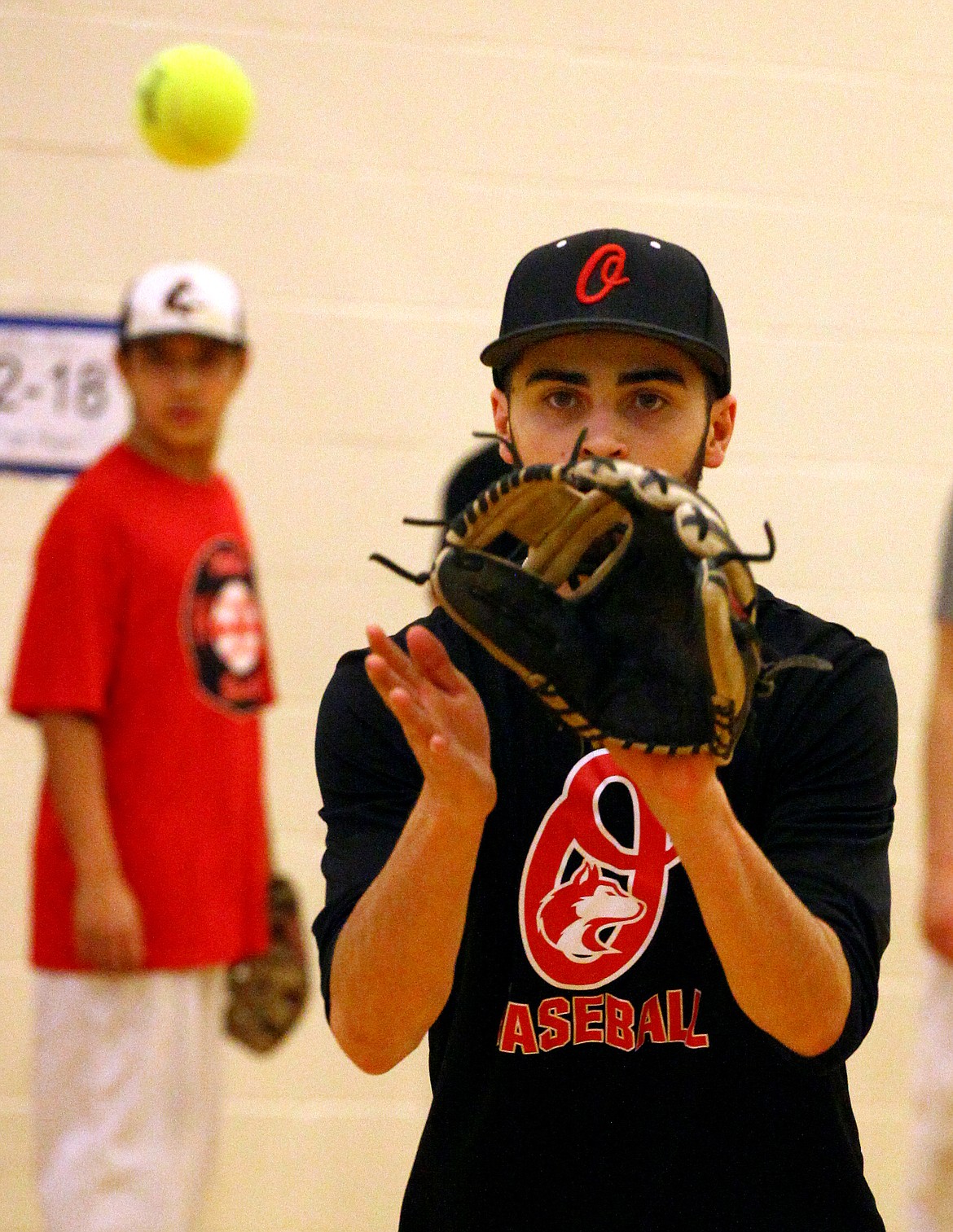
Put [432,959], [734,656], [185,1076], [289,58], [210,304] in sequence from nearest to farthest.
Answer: [734,656] < [432,959] < [185,1076] < [210,304] < [289,58]

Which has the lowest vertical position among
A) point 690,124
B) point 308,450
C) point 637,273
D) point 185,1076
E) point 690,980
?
point 185,1076

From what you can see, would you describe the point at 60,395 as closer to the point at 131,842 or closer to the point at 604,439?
the point at 131,842

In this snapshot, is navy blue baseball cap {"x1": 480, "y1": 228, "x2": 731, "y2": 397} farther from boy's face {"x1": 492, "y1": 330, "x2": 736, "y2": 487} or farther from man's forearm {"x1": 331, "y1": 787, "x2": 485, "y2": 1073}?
man's forearm {"x1": 331, "y1": 787, "x2": 485, "y2": 1073}

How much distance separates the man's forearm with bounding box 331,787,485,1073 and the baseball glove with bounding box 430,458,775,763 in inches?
5.2

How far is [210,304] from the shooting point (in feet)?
10.8

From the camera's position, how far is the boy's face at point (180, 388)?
Answer: 3.17 meters

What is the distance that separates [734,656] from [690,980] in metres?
0.37

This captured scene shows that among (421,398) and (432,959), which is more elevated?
(421,398)

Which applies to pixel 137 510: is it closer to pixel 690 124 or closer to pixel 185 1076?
pixel 185 1076

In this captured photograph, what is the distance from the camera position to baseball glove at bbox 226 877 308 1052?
332cm

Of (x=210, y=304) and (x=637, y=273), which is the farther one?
(x=210, y=304)

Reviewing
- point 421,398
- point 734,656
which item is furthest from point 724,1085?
point 421,398

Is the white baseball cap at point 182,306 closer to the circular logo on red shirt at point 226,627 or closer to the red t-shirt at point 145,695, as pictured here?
the red t-shirt at point 145,695

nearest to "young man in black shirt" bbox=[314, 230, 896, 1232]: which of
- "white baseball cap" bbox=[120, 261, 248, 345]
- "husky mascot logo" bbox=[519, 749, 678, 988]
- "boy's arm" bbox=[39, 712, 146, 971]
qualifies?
"husky mascot logo" bbox=[519, 749, 678, 988]
